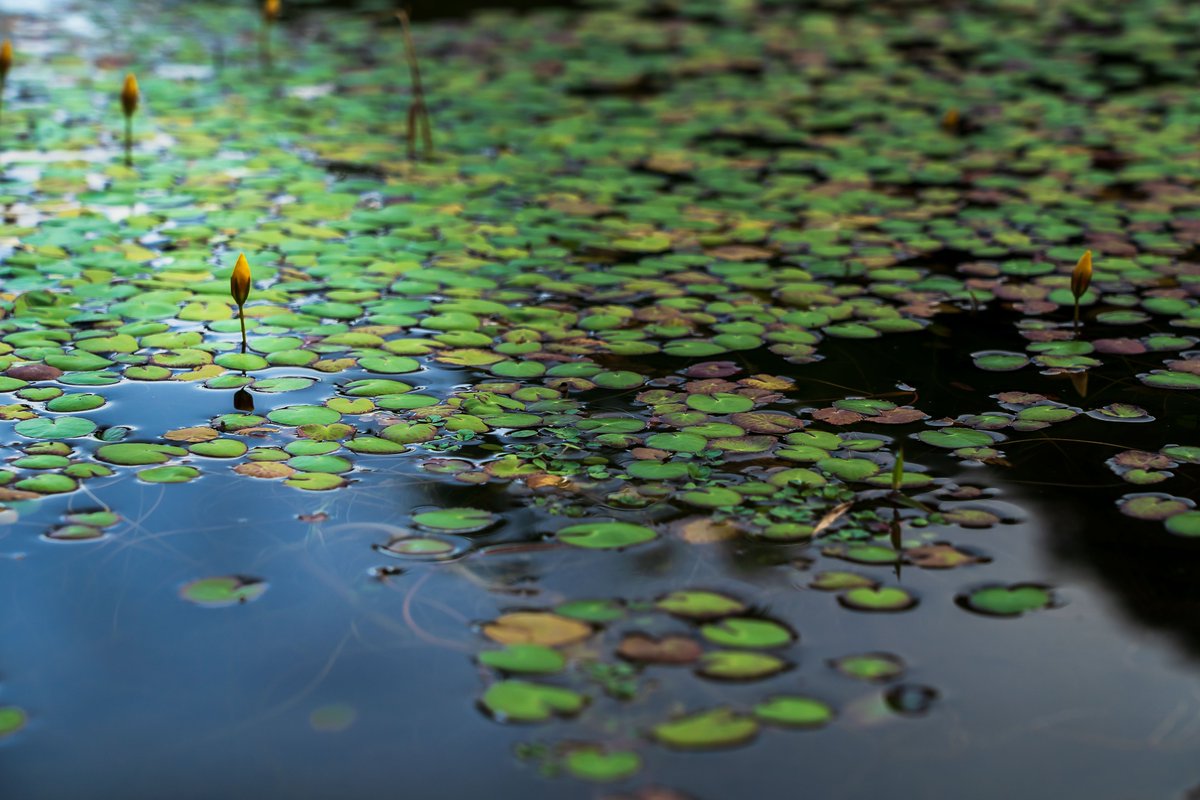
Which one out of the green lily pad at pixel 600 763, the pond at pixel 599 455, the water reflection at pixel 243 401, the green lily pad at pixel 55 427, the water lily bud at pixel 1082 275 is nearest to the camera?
the green lily pad at pixel 600 763

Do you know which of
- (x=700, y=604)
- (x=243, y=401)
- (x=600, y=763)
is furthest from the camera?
(x=243, y=401)

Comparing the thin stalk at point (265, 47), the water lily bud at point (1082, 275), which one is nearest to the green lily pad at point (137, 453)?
the water lily bud at point (1082, 275)

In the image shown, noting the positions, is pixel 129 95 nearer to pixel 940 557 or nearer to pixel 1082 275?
pixel 1082 275

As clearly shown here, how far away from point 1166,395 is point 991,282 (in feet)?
2.45

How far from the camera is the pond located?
1.62 meters

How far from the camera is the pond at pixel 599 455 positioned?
5.32ft

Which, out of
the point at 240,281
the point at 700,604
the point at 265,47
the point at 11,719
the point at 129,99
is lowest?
the point at 11,719

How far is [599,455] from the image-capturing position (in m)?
2.32

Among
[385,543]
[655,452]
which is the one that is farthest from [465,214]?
[385,543]

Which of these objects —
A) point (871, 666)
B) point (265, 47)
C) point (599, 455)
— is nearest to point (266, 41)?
point (265, 47)

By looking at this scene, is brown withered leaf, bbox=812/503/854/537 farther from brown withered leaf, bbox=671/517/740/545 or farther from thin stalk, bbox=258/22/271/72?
thin stalk, bbox=258/22/271/72

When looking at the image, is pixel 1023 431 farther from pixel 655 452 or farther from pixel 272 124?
pixel 272 124

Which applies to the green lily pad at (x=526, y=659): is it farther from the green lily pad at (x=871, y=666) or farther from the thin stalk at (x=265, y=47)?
the thin stalk at (x=265, y=47)

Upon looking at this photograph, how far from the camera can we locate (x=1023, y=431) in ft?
7.94
